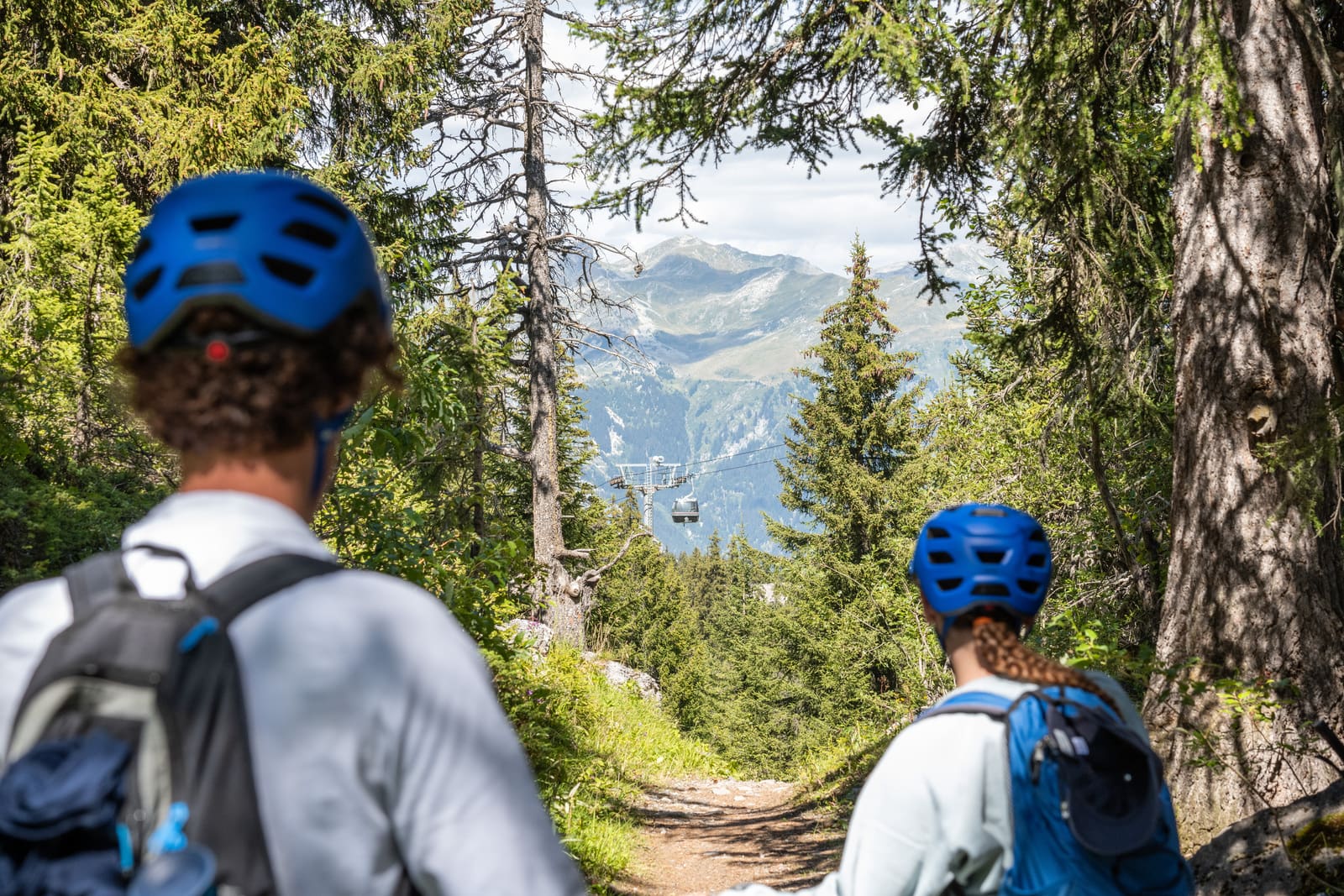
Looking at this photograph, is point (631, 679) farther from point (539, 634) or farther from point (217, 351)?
point (217, 351)

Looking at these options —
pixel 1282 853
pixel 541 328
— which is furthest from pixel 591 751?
pixel 1282 853

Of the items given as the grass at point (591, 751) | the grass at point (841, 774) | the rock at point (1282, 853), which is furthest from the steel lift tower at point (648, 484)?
the rock at point (1282, 853)

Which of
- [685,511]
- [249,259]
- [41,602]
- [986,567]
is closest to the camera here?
[41,602]

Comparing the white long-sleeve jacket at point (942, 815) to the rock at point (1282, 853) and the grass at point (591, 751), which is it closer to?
the rock at point (1282, 853)

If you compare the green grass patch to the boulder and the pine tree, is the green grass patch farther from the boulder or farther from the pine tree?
the pine tree

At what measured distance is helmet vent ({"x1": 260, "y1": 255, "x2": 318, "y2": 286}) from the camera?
4.06 ft

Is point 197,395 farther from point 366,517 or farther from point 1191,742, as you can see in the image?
point 1191,742

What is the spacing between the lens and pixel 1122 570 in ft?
33.7

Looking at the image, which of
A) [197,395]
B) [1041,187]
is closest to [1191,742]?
[1041,187]

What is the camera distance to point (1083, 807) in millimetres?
1954

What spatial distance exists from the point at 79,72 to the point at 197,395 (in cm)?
1185

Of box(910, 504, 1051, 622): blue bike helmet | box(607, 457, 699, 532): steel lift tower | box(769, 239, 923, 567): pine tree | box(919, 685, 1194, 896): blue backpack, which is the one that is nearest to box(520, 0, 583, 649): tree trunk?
box(607, 457, 699, 532): steel lift tower

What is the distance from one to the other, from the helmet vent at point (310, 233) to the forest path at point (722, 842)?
8485 millimetres

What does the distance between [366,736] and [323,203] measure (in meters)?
0.72
